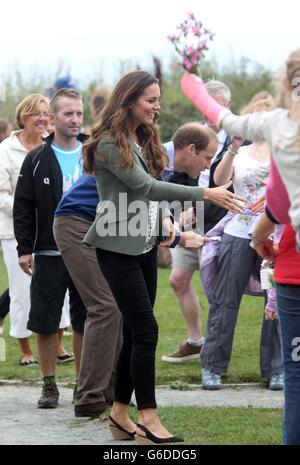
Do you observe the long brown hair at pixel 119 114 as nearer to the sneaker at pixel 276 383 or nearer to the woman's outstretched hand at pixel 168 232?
the woman's outstretched hand at pixel 168 232

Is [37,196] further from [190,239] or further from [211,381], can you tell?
[211,381]

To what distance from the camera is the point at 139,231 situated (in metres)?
6.05

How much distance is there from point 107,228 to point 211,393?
2.35 metres

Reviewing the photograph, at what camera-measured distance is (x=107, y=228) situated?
6.04m

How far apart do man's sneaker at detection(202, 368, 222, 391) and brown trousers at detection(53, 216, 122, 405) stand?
46.2 inches

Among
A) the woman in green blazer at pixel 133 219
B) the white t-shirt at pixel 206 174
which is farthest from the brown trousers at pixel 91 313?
the white t-shirt at pixel 206 174

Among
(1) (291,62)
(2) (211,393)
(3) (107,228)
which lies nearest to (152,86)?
(3) (107,228)

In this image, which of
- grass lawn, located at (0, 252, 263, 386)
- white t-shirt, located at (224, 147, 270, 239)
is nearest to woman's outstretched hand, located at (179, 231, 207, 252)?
white t-shirt, located at (224, 147, 270, 239)

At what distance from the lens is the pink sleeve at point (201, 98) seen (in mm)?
4812

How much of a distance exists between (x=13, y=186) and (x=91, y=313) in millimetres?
2829

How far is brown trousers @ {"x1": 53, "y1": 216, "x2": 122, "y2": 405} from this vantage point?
7.02 metres

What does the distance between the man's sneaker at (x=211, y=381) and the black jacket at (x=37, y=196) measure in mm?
1642

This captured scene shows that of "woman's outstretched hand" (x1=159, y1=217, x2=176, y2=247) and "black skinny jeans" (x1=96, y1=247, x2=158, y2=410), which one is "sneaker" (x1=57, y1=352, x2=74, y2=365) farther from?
"black skinny jeans" (x1=96, y1=247, x2=158, y2=410)

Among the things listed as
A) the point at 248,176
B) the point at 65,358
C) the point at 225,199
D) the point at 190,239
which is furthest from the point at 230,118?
the point at 65,358
